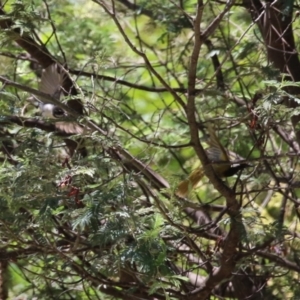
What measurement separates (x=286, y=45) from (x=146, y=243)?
884 millimetres

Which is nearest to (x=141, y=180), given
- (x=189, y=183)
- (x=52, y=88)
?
(x=189, y=183)

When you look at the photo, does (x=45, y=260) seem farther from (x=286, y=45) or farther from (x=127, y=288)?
(x=286, y=45)

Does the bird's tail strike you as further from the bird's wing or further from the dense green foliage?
the bird's wing

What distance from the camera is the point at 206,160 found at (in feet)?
4.77

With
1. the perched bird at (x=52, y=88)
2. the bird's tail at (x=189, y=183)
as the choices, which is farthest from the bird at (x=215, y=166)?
the perched bird at (x=52, y=88)

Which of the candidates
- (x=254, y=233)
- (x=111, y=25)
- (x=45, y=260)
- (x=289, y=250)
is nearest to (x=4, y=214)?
(x=45, y=260)

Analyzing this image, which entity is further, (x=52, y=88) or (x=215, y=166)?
(x=52, y=88)

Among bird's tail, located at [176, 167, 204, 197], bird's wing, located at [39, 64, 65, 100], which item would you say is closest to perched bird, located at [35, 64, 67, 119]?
bird's wing, located at [39, 64, 65, 100]

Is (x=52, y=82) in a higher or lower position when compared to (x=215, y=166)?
higher

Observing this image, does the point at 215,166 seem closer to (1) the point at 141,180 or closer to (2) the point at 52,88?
(1) the point at 141,180

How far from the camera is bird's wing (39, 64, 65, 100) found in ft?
5.54

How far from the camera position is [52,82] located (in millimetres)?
1729

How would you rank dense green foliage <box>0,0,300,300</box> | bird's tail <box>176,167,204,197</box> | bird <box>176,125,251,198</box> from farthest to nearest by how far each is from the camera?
bird's tail <box>176,167,204,197</box> → bird <box>176,125,251,198</box> → dense green foliage <box>0,0,300,300</box>

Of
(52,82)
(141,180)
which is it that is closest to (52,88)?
(52,82)
